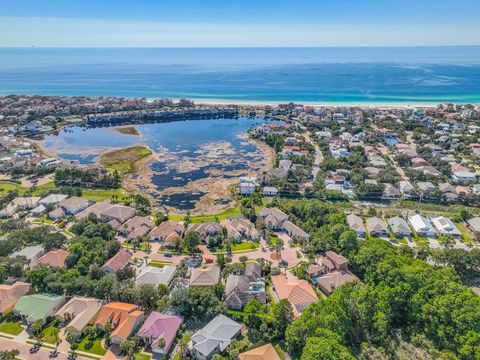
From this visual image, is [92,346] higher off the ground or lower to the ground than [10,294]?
lower

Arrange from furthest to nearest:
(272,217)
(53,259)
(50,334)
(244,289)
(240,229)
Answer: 1. (272,217)
2. (240,229)
3. (53,259)
4. (244,289)
5. (50,334)

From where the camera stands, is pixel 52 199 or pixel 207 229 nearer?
pixel 207 229

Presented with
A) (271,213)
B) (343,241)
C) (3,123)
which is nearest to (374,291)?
(343,241)

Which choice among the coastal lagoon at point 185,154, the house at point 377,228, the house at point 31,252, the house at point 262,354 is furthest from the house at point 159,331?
the house at point 377,228

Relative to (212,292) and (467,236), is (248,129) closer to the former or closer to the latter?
(467,236)

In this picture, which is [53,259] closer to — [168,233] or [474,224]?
[168,233]

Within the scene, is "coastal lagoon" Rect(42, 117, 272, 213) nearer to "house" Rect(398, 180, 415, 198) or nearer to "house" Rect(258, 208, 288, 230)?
"house" Rect(258, 208, 288, 230)

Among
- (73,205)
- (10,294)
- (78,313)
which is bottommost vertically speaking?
(78,313)

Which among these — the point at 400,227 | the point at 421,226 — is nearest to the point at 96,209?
the point at 400,227
